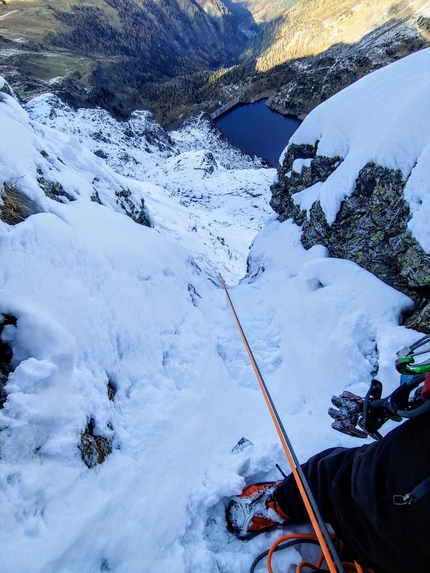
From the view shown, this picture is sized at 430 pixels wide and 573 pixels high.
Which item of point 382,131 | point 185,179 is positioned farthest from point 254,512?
point 185,179

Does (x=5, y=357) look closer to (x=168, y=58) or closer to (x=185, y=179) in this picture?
(x=185, y=179)

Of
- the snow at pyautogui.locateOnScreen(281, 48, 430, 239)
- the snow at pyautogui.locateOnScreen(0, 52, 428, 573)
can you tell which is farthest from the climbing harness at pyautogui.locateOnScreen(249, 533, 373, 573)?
the snow at pyautogui.locateOnScreen(281, 48, 430, 239)

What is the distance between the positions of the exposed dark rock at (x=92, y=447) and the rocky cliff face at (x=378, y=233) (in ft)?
13.3

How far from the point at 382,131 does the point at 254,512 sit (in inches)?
243

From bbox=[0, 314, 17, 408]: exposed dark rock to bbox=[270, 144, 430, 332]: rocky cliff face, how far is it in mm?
4751

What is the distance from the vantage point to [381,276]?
16.6 ft

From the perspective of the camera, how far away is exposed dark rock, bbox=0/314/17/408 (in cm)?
251

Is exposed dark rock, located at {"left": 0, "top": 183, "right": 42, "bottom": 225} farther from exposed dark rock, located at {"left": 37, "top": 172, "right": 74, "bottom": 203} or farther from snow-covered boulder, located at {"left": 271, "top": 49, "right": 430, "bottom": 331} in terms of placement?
snow-covered boulder, located at {"left": 271, "top": 49, "right": 430, "bottom": 331}

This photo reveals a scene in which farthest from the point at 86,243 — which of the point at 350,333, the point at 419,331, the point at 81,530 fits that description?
the point at 419,331

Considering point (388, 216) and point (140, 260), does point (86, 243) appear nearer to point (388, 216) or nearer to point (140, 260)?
point (140, 260)

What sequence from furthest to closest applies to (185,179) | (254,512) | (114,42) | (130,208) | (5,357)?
(114,42)
(185,179)
(130,208)
(5,357)
(254,512)

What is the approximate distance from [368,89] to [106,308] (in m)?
7.15

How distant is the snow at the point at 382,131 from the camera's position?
4617 millimetres

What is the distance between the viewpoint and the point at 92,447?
9.04 ft
